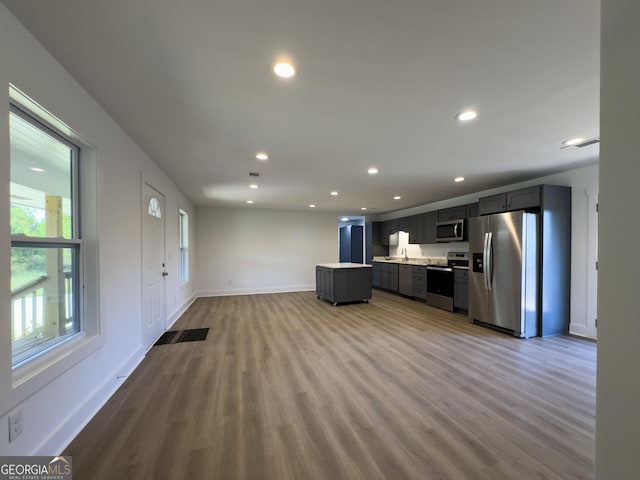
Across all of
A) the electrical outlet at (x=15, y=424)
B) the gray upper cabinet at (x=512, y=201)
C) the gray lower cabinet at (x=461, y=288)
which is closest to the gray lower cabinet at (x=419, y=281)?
the gray lower cabinet at (x=461, y=288)

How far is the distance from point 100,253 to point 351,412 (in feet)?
7.93

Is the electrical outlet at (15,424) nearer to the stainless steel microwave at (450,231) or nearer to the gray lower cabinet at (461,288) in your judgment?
the gray lower cabinet at (461,288)

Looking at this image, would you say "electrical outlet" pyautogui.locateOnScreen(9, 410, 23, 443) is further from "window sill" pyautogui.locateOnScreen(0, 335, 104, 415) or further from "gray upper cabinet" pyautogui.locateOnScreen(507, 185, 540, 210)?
"gray upper cabinet" pyautogui.locateOnScreen(507, 185, 540, 210)

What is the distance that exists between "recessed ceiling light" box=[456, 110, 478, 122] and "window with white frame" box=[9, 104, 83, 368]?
3.03 m

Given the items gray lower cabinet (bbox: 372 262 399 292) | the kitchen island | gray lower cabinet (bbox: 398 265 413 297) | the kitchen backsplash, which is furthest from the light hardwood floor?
gray lower cabinet (bbox: 372 262 399 292)

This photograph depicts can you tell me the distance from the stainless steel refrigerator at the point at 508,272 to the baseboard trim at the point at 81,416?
196 inches

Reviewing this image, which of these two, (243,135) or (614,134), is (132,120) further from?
(614,134)

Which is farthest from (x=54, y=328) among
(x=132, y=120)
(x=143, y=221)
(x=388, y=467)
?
(x=388, y=467)

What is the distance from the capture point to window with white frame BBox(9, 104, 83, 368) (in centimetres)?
153

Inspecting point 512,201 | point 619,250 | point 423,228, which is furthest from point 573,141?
point 423,228

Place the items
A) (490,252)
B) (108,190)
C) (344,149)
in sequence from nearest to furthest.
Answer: (108,190)
(344,149)
(490,252)

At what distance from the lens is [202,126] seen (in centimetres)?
249

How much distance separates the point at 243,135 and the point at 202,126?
382 mm

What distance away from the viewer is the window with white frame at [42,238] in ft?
5.01
